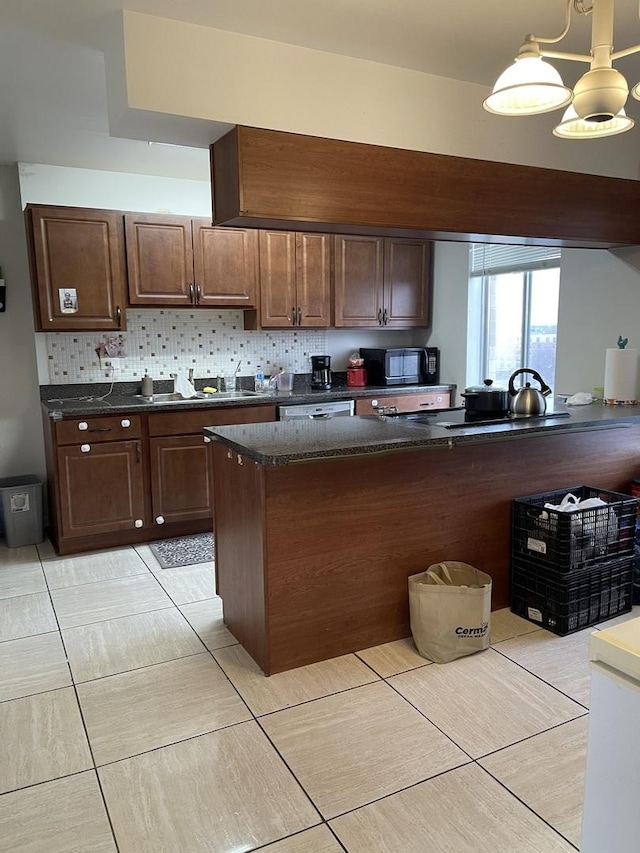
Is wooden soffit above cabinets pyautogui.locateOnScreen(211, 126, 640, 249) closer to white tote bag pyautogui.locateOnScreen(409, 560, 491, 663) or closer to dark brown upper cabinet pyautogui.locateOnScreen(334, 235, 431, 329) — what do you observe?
white tote bag pyautogui.locateOnScreen(409, 560, 491, 663)

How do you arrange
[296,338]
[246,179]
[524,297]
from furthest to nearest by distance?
[296,338]
[524,297]
[246,179]

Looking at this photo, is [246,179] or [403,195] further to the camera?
[403,195]

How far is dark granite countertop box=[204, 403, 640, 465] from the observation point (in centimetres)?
241

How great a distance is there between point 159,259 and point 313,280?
1.20m

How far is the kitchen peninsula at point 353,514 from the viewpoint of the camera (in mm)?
2500

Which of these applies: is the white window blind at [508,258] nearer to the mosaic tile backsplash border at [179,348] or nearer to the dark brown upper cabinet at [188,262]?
the mosaic tile backsplash border at [179,348]

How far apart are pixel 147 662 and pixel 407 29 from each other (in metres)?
2.86

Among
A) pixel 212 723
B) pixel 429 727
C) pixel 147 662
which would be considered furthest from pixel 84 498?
pixel 429 727

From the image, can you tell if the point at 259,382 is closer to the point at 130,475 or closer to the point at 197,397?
the point at 197,397

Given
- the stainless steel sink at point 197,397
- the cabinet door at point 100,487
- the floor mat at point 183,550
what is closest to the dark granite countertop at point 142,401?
the stainless steel sink at point 197,397

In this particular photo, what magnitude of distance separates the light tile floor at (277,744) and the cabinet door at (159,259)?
2.25 m

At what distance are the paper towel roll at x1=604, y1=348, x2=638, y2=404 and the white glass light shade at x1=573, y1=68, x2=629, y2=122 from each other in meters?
2.04

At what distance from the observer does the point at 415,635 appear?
105 inches

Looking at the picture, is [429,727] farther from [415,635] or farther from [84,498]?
[84,498]
